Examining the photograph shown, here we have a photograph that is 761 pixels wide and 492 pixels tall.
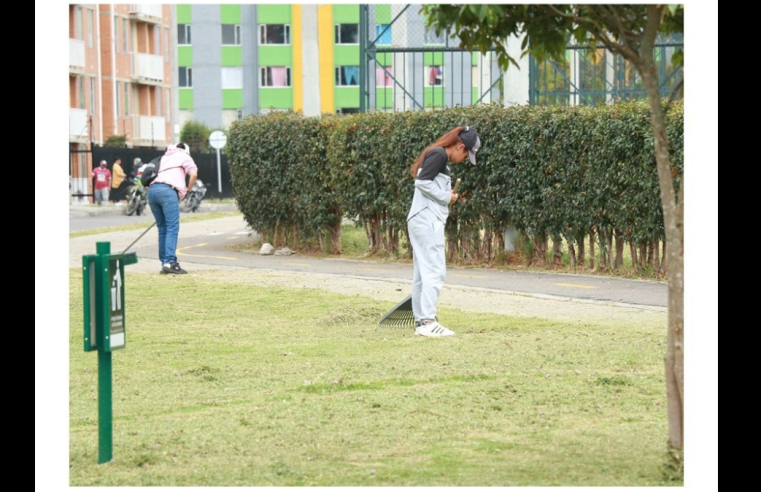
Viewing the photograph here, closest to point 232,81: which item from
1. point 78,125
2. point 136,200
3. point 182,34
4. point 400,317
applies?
point 182,34

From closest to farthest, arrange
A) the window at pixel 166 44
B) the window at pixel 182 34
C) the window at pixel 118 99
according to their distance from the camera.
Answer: the window at pixel 118 99
the window at pixel 166 44
the window at pixel 182 34

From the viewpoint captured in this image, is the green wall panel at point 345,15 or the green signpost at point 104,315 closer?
the green signpost at point 104,315

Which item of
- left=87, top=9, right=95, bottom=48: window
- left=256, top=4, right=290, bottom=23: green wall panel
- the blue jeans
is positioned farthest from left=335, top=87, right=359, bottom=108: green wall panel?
the blue jeans

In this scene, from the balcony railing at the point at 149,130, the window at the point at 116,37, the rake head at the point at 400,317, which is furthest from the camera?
the balcony railing at the point at 149,130

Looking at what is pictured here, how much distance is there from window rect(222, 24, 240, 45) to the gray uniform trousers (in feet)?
234

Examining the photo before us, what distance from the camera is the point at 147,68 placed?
67.1 meters

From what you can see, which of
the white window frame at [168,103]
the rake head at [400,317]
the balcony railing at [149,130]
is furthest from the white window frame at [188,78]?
the rake head at [400,317]

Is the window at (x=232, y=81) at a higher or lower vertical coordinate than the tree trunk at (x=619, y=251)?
higher

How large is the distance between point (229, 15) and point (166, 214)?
213 feet

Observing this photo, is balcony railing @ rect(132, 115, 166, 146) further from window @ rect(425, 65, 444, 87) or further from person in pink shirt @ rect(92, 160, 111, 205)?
window @ rect(425, 65, 444, 87)

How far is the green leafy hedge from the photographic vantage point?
14031mm

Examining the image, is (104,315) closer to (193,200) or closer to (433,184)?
(433,184)

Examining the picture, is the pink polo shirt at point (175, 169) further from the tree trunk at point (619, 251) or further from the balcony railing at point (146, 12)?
the balcony railing at point (146, 12)

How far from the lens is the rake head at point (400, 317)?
Answer: 10688mm
